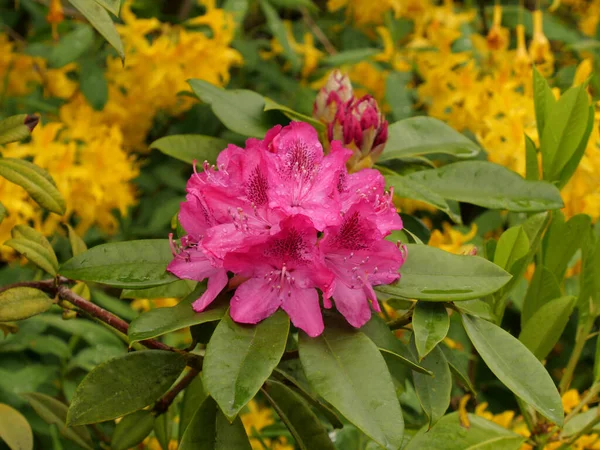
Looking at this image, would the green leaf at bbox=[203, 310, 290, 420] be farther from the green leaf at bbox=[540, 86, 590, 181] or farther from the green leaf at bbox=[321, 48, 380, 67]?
the green leaf at bbox=[321, 48, 380, 67]

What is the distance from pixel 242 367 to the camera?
2.09ft

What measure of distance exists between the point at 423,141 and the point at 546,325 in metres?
0.28

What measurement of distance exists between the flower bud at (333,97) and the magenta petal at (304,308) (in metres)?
0.29

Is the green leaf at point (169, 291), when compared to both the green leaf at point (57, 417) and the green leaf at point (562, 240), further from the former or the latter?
the green leaf at point (562, 240)

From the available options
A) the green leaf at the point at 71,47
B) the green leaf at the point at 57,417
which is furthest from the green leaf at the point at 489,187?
the green leaf at the point at 71,47

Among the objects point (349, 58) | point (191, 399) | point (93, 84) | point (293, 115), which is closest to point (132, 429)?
point (191, 399)

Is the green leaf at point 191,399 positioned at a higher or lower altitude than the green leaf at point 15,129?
lower

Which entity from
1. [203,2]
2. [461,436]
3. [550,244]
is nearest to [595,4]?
[203,2]

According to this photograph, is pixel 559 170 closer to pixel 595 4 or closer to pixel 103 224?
pixel 103 224

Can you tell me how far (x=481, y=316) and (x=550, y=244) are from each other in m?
0.23

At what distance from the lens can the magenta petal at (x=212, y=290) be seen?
27.5 inches

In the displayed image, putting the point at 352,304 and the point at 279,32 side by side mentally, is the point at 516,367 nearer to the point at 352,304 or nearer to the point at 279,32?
the point at 352,304

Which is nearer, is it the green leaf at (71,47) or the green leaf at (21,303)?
the green leaf at (21,303)

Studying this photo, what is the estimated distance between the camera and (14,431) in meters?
0.93
